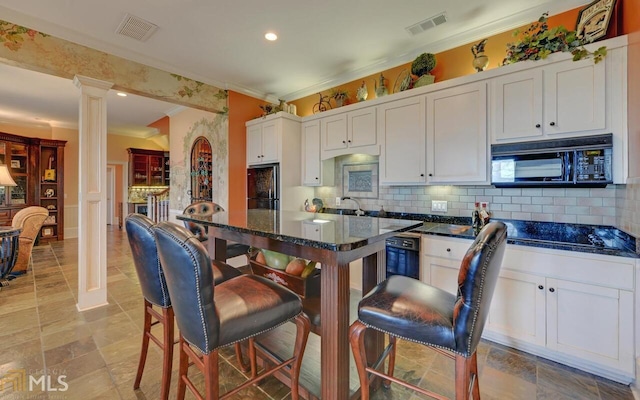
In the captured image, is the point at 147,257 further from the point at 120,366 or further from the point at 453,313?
the point at 453,313

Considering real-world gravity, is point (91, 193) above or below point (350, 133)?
below

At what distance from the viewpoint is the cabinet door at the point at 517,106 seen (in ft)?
6.98

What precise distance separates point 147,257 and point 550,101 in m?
2.95

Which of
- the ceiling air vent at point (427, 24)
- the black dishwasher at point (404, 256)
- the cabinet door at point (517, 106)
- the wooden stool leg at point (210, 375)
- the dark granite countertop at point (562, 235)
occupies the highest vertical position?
the ceiling air vent at point (427, 24)

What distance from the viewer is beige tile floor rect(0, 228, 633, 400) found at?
64.6 inches

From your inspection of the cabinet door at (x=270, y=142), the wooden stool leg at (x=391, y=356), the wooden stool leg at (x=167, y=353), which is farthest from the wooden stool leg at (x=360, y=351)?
the cabinet door at (x=270, y=142)

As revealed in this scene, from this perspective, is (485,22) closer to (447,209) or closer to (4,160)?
(447,209)

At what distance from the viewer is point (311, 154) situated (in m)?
3.74

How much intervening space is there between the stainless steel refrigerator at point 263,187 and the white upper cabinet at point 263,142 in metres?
0.12

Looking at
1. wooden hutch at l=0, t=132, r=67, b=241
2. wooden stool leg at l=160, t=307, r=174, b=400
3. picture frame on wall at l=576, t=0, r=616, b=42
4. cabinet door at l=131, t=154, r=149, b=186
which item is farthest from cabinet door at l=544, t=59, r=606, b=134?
wooden hutch at l=0, t=132, r=67, b=241

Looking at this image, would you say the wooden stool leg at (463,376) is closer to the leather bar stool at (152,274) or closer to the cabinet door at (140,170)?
the leather bar stool at (152,274)

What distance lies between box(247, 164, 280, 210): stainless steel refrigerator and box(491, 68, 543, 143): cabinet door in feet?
8.46

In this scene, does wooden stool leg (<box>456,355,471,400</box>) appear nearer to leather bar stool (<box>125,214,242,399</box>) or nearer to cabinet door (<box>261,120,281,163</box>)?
leather bar stool (<box>125,214,242,399</box>)

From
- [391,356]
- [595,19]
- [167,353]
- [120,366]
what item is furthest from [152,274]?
[595,19]
